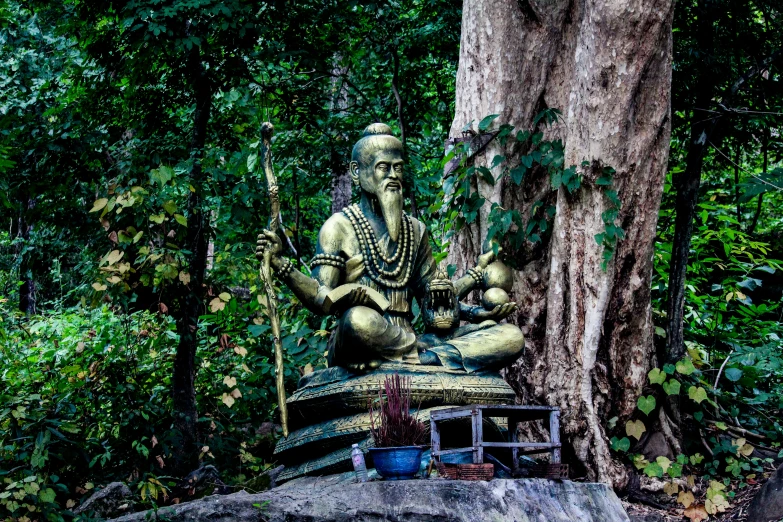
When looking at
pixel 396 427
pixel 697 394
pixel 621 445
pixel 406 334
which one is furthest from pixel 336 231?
pixel 697 394

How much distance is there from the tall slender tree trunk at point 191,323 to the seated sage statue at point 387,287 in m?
1.89

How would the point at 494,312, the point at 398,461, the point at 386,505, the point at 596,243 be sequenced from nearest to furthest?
1. the point at 386,505
2. the point at 398,461
3. the point at 494,312
4. the point at 596,243

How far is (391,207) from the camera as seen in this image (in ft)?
20.6

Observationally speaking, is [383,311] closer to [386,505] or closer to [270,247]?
→ [270,247]

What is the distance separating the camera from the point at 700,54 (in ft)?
27.5

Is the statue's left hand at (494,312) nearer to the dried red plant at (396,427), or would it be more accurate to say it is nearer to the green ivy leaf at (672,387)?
the dried red plant at (396,427)

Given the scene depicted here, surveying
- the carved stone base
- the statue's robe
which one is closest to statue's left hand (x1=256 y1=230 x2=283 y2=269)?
the statue's robe

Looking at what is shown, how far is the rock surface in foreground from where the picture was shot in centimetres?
448

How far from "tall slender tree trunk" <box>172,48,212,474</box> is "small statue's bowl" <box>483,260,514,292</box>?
105 inches

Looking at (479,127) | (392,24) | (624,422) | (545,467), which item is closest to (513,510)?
(545,467)

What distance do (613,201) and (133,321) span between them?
4.92 meters

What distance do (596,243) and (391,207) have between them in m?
1.69

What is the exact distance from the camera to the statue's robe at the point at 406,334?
18.7 feet

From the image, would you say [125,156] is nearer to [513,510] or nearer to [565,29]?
[565,29]
